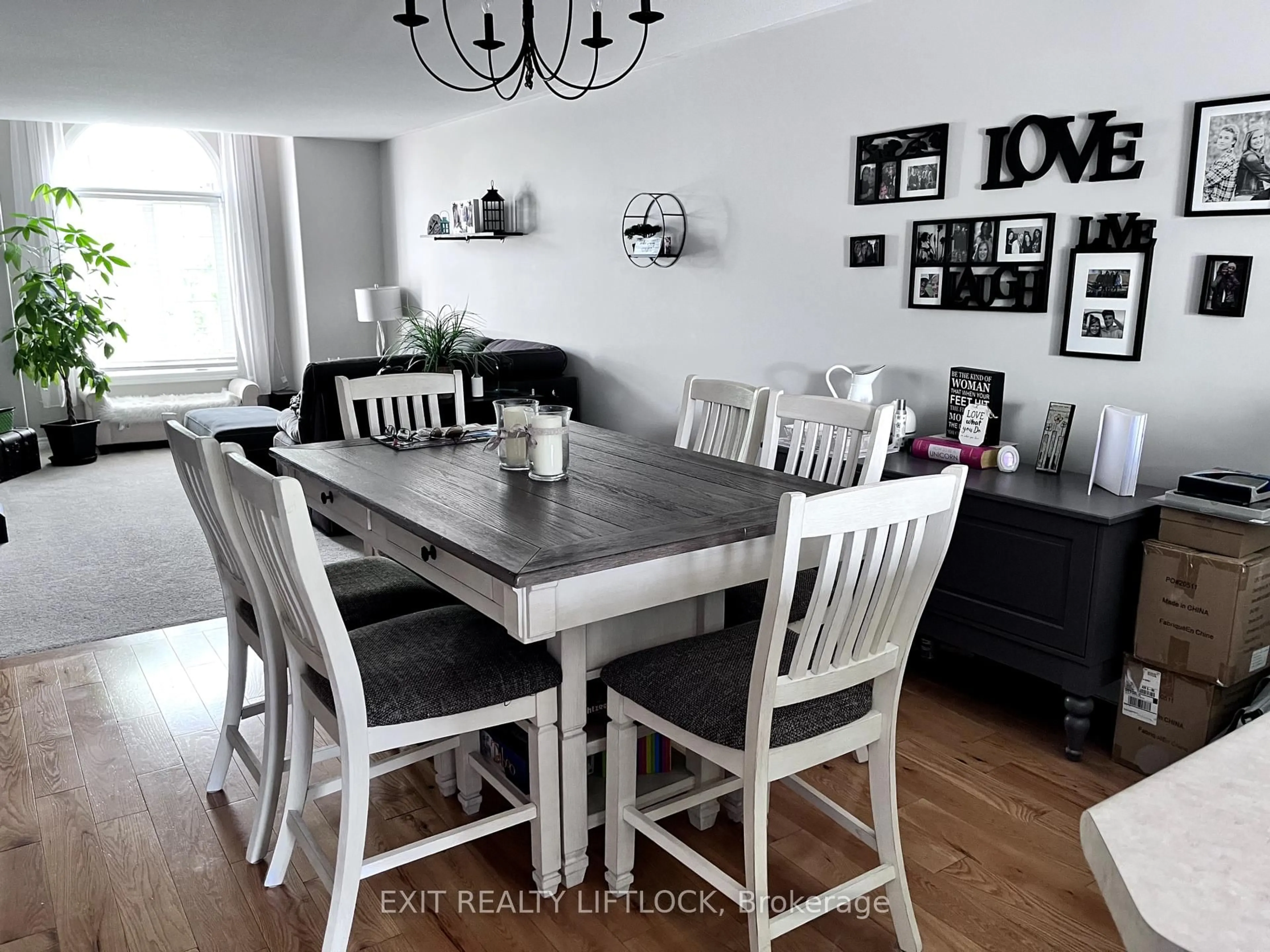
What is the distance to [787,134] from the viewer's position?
3.83 m

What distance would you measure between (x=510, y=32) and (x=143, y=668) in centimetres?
289

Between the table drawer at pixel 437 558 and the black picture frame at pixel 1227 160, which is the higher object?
the black picture frame at pixel 1227 160

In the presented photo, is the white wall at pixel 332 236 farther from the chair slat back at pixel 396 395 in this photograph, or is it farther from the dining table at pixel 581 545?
the dining table at pixel 581 545

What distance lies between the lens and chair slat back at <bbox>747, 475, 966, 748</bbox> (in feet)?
4.84

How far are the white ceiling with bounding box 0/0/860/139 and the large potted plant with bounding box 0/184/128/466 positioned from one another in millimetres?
1073

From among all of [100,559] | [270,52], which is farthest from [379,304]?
[100,559]

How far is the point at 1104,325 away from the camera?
285 centimetres

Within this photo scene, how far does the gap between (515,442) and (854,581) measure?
109cm

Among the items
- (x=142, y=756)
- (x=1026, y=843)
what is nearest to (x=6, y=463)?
(x=142, y=756)

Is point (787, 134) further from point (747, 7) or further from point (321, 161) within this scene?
point (321, 161)

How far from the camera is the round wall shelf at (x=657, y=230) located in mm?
4461

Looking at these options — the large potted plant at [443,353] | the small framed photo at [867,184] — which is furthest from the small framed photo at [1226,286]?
the large potted plant at [443,353]

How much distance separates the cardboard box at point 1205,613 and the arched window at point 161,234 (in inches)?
295

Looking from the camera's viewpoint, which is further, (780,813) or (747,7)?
(747,7)
